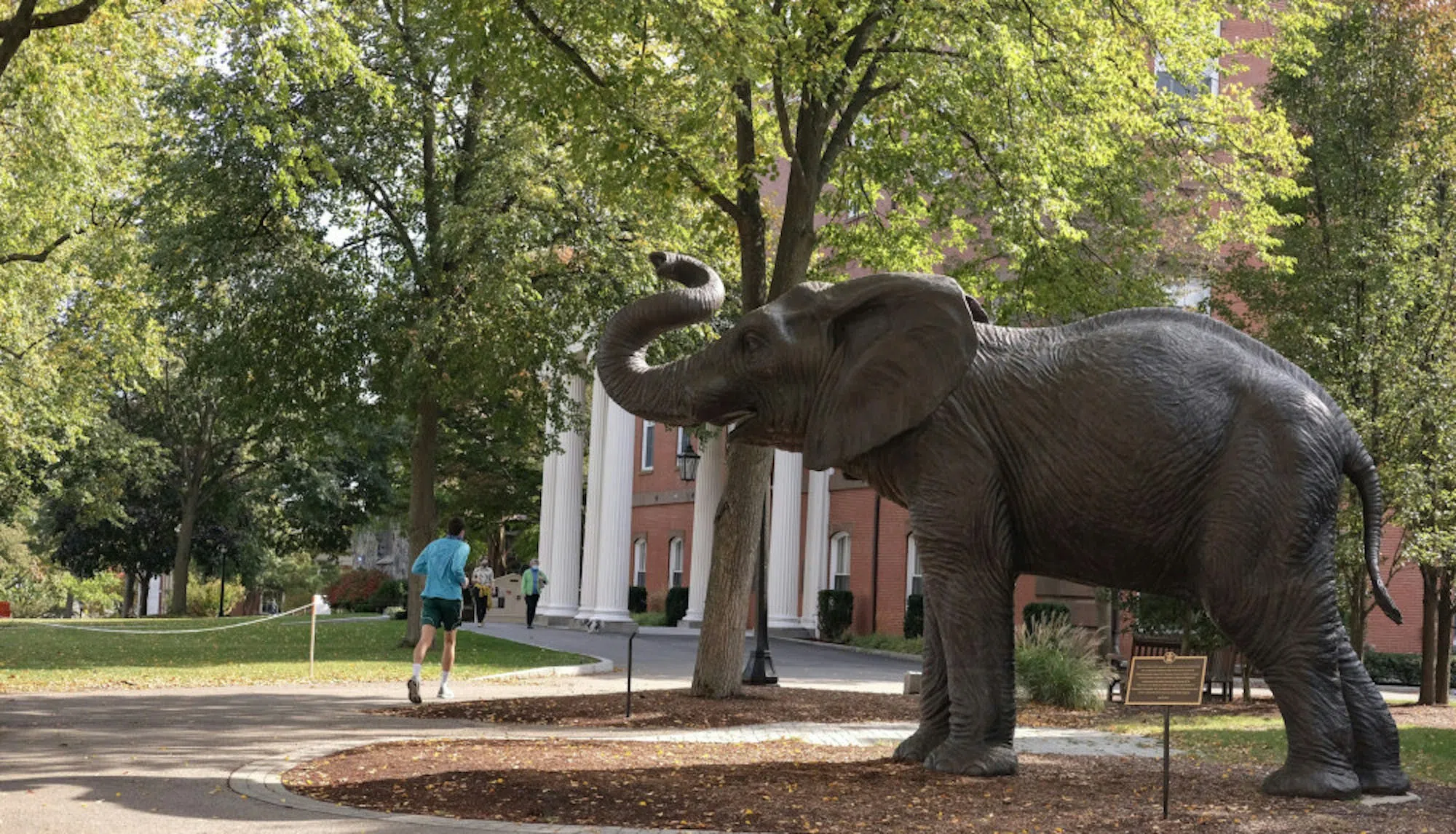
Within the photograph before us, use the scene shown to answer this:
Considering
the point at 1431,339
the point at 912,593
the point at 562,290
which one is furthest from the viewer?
the point at 912,593

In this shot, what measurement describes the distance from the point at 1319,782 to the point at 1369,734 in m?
0.63

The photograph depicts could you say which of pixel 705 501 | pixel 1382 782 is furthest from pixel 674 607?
pixel 1382 782

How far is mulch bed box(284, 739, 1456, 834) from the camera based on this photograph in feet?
26.2

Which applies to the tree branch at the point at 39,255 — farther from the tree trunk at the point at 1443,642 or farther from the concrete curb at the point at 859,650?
the tree trunk at the point at 1443,642

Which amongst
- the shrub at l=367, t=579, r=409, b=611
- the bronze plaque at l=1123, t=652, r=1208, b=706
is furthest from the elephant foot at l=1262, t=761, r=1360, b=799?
the shrub at l=367, t=579, r=409, b=611

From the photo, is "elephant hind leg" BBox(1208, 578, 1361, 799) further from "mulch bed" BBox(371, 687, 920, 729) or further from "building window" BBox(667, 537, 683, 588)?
"building window" BBox(667, 537, 683, 588)

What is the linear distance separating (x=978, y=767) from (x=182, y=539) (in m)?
41.7

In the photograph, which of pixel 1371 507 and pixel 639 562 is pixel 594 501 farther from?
pixel 1371 507

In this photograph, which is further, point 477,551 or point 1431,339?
point 477,551

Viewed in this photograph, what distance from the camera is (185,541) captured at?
154ft

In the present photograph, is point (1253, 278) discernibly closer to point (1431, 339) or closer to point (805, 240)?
point (1431, 339)

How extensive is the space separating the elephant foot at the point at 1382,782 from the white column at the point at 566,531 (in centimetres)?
3205

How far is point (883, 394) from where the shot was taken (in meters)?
9.35

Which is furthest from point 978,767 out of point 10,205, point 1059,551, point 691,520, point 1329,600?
point 691,520
